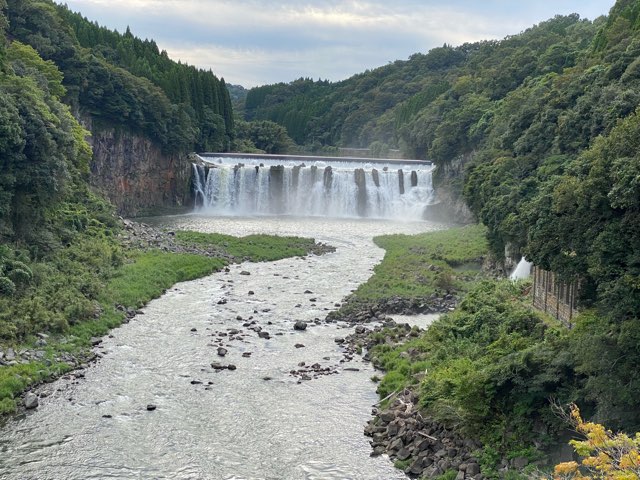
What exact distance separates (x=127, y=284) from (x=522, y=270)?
22766mm

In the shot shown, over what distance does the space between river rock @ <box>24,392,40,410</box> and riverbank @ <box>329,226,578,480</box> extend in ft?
38.1

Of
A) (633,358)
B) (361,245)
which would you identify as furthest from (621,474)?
(361,245)

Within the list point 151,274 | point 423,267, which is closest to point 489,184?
point 423,267

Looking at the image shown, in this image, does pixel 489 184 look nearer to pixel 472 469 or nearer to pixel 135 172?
pixel 472 469

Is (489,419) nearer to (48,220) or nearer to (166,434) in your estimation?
(166,434)

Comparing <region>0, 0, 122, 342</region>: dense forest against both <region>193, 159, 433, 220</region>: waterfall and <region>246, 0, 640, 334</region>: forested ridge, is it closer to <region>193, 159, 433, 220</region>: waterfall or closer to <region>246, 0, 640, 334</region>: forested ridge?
<region>246, 0, 640, 334</region>: forested ridge

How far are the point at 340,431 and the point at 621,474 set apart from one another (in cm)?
1385

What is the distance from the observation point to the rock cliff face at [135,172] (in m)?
75.9

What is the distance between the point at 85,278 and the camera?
119 feet

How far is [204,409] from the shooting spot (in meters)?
23.1

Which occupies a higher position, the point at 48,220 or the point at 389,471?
the point at 48,220

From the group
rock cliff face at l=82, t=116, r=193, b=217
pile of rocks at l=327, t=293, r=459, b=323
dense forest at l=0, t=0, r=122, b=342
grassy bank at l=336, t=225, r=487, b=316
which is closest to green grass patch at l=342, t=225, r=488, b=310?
grassy bank at l=336, t=225, r=487, b=316

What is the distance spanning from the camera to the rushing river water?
19188 mm

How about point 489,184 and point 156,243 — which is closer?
point 489,184
